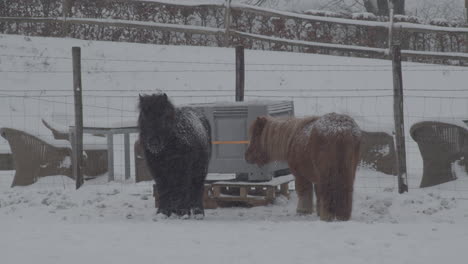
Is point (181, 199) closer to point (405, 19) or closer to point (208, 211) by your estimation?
point (208, 211)

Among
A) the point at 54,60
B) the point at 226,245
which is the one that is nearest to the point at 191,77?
the point at 54,60

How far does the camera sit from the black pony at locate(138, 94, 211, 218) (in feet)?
26.3

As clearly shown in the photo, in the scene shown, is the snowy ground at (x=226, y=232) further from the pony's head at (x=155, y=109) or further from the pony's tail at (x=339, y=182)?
the pony's head at (x=155, y=109)

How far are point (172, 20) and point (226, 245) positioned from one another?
1317 centimetres

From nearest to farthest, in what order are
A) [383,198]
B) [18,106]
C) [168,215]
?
1. [168,215]
2. [383,198]
3. [18,106]

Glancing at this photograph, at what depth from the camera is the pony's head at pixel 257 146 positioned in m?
8.74

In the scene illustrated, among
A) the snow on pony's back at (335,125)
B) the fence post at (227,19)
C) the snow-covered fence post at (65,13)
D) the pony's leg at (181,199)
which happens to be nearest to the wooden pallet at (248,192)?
the pony's leg at (181,199)

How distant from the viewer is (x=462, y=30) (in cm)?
1645

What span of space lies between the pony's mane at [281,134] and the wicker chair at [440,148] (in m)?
2.13

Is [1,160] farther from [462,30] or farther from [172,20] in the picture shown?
[462,30]

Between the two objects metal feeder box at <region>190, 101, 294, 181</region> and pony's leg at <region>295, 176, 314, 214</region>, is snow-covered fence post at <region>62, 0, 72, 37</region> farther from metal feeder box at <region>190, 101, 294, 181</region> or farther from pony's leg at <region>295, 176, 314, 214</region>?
pony's leg at <region>295, 176, 314, 214</region>

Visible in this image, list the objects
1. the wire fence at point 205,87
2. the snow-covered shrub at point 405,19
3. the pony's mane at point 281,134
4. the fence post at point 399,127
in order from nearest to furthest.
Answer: the pony's mane at point 281,134
the fence post at point 399,127
the wire fence at point 205,87
the snow-covered shrub at point 405,19

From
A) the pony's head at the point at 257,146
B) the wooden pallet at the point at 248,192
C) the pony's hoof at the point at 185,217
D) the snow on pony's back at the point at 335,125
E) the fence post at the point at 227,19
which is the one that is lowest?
the pony's hoof at the point at 185,217

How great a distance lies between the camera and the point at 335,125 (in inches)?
304
